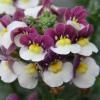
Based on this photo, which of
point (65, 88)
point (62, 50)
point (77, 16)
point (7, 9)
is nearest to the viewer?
point (62, 50)

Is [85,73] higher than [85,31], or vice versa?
[85,31]

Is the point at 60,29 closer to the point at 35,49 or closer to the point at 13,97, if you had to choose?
the point at 35,49

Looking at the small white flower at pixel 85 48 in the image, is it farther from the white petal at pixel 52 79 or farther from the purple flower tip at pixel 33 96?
the purple flower tip at pixel 33 96

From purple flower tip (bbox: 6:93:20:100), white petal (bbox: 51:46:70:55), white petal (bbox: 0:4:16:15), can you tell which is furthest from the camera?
white petal (bbox: 0:4:16:15)

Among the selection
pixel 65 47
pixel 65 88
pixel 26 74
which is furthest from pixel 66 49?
pixel 65 88

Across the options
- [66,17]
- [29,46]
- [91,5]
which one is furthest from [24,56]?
[91,5]

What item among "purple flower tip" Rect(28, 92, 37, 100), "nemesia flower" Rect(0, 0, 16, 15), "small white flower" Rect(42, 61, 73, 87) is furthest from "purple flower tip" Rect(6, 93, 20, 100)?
"nemesia flower" Rect(0, 0, 16, 15)

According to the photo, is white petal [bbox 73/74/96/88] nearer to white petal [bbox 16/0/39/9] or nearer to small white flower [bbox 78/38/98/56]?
small white flower [bbox 78/38/98/56]
